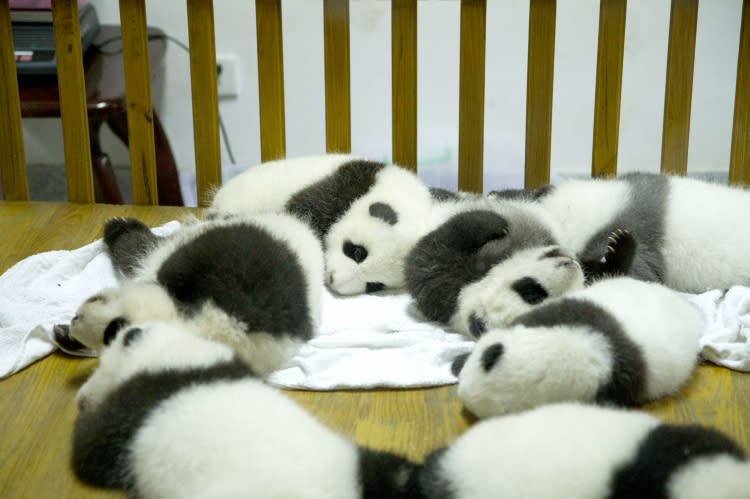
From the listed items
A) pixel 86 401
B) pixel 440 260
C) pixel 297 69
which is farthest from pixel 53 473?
pixel 297 69

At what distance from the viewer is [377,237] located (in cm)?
206

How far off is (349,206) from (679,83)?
958 millimetres

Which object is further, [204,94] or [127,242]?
[204,94]

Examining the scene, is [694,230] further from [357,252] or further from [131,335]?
[131,335]

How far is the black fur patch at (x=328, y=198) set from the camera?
2.18m

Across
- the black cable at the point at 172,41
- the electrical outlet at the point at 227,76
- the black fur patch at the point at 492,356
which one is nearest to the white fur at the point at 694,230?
the black fur patch at the point at 492,356

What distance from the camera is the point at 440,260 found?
1878 millimetres

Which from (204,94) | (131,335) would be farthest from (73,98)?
(131,335)

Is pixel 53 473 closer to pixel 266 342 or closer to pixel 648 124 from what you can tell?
pixel 266 342

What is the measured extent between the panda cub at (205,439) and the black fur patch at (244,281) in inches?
7.0

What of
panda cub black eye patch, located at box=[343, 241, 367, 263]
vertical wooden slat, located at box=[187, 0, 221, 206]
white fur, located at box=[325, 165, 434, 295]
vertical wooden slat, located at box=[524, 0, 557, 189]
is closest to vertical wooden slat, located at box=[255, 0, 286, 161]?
vertical wooden slat, located at box=[187, 0, 221, 206]

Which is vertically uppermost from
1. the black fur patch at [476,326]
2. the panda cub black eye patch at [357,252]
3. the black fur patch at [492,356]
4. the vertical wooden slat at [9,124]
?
the vertical wooden slat at [9,124]

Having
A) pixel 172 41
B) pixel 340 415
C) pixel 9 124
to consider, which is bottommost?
pixel 340 415

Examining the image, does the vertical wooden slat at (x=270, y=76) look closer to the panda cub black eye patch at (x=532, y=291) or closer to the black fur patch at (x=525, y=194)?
the black fur patch at (x=525, y=194)
